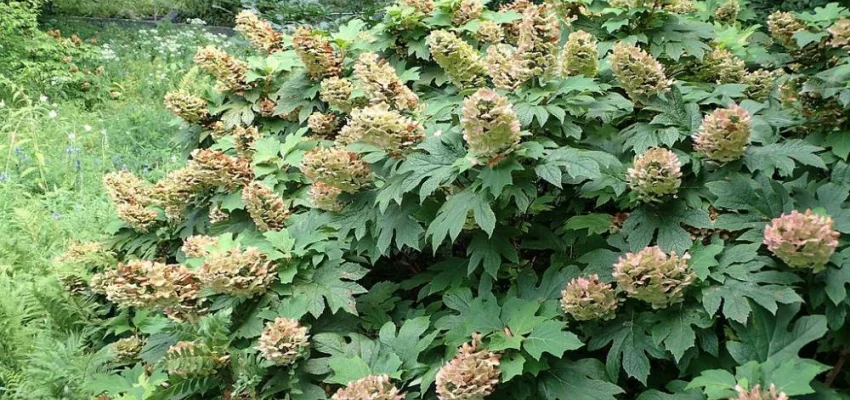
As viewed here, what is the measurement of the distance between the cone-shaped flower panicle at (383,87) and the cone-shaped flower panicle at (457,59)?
0.18 meters

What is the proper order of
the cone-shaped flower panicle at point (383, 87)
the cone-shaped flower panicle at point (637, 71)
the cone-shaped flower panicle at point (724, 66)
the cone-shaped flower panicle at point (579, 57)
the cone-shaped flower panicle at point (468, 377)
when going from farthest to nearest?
1. the cone-shaped flower panicle at point (724, 66)
2. the cone-shaped flower panicle at point (383, 87)
3. the cone-shaped flower panicle at point (579, 57)
4. the cone-shaped flower panicle at point (637, 71)
5. the cone-shaped flower panicle at point (468, 377)

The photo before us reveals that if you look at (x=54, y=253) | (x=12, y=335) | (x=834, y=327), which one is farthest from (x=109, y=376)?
(x=834, y=327)

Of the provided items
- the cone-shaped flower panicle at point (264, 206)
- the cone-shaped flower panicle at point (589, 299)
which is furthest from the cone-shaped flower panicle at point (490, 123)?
the cone-shaped flower panicle at point (264, 206)

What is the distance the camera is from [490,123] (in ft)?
5.85

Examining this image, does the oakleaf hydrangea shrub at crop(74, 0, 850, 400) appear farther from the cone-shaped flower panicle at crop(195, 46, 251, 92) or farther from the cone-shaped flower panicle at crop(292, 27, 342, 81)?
the cone-shaped flower panicle at crop(195, 46, 251, 92)

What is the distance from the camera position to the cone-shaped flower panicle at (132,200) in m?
3.00

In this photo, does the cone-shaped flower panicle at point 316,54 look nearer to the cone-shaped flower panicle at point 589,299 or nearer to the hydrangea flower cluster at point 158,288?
the hydrangea flower cluster at point 158,288

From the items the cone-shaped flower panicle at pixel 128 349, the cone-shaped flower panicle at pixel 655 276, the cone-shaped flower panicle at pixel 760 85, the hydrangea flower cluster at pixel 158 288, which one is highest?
the cone-shaped flower panicle at pixel 760 85

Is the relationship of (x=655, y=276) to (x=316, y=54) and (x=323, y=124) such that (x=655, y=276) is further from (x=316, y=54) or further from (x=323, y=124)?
(x=316, y=54)

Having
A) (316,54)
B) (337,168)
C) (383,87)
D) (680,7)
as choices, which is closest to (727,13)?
(680,7)

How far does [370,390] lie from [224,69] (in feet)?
6.24

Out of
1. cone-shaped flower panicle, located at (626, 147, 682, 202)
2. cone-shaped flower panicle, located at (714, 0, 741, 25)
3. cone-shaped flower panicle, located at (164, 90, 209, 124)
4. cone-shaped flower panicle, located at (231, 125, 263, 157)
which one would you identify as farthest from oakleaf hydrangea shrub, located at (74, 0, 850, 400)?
cone-shaped flower panicle, located at (164, 90, 209, 124)

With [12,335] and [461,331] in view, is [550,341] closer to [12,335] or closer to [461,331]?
[461,331]

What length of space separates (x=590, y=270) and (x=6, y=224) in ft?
13.4
